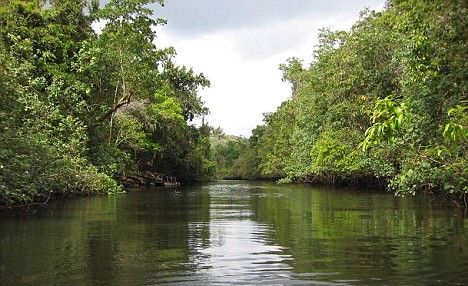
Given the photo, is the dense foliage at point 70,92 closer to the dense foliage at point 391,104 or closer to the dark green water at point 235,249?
the dark green water at point 235,249

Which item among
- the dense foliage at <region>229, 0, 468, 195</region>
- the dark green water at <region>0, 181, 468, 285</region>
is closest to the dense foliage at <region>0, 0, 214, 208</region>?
the dark green water at <region>0, 181, 468, 285</region>

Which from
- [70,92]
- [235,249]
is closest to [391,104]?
[235,249]

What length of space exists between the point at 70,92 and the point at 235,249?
16.7 metres

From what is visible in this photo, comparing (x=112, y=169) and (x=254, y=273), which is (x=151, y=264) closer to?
(x=254, y=273)

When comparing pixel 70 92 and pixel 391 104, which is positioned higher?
pixel 70 92

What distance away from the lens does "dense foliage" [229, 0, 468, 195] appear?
10.2 metres

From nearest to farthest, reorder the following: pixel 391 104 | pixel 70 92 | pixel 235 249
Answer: pixel 391 104, pixel 235 249, pixel 70 92

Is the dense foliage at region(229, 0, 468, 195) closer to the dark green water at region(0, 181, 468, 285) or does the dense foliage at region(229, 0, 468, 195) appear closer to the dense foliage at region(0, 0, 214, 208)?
the dark green water at region(0, 181, 468, 285)

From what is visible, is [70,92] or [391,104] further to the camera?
[70,92]

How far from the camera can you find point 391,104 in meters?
3.76

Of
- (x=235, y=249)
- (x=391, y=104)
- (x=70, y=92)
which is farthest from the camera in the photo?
(x=70, y=92)

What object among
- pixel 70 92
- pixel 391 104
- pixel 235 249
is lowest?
pixel 235 249

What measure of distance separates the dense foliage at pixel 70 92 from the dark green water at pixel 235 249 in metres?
2.63

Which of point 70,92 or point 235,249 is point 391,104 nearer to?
point 235,249
